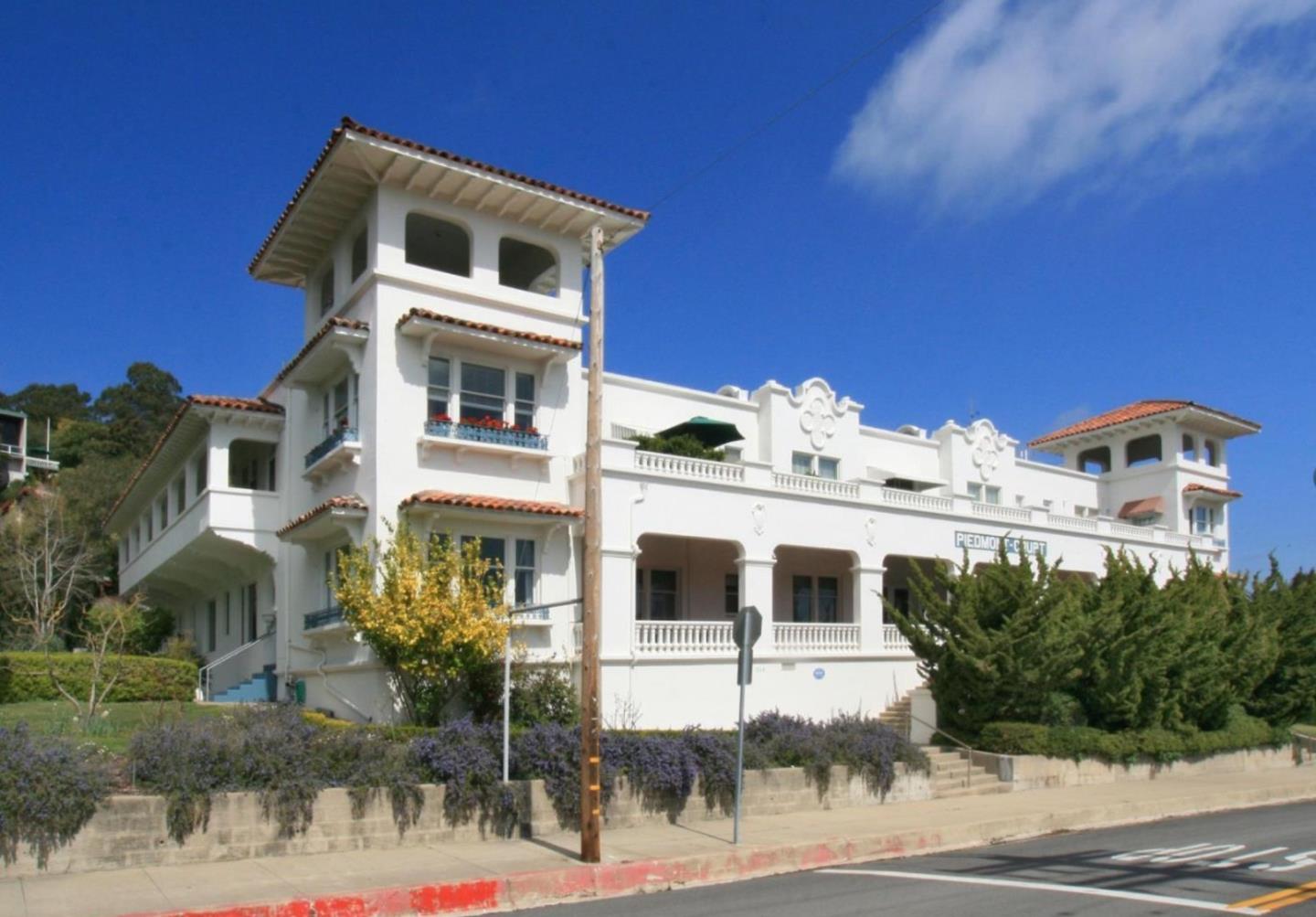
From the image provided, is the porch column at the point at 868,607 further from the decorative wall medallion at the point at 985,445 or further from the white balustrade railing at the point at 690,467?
the decorative wall medallion at the point at 985,445

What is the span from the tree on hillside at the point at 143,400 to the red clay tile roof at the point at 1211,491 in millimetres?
59562

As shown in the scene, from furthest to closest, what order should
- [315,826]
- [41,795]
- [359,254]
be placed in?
[359,254] → [315,826] → [41,795]

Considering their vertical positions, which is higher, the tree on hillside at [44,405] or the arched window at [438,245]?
the tree on hillside at [44,405]

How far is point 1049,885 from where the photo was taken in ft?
40.7

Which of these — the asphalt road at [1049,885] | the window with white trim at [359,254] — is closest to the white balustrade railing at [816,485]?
the window with white trim at [359,254]

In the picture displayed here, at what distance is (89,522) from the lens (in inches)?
1741

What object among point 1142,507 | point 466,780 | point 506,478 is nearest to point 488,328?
point 506,478

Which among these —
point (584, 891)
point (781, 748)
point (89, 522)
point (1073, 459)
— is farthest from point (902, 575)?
point (89, 522)

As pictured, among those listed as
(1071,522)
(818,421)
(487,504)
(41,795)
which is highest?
(818,421)

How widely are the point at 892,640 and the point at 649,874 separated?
15.1 meters

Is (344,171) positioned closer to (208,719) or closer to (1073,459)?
(208,719)

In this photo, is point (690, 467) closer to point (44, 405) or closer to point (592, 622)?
point (592, 622)

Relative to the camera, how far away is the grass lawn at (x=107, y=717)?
15.8 meters

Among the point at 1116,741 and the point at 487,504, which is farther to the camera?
the point at 1116,741
